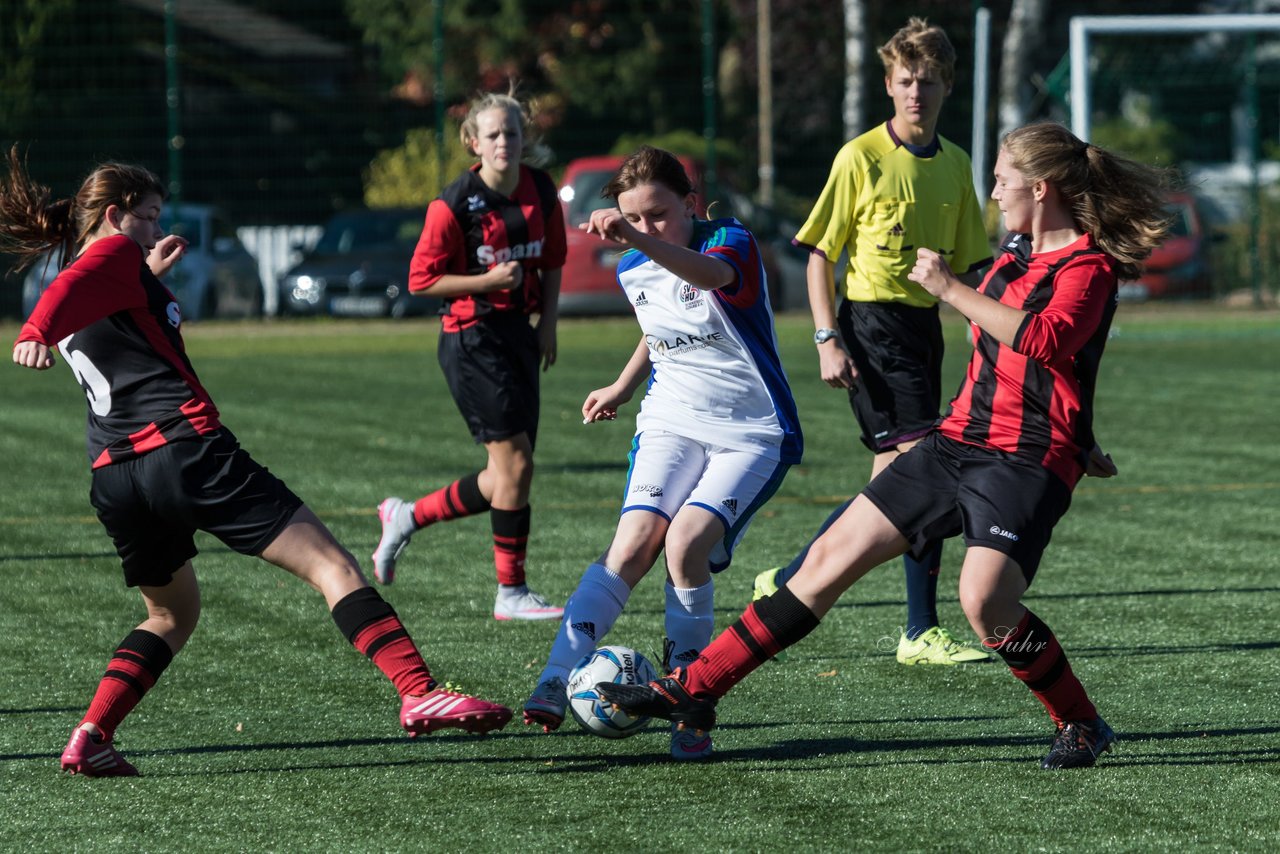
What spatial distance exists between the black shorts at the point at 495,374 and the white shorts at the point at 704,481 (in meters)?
Answer: 2.09

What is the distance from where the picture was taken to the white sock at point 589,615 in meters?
5.30

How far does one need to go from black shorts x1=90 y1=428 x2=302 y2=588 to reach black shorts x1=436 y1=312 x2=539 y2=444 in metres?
2.57

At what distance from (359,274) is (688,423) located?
61.6 feet

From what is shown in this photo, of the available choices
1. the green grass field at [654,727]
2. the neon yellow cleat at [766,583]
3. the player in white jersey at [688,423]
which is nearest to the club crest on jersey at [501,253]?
the green grass field at [654,727]

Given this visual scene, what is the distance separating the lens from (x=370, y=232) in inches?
971

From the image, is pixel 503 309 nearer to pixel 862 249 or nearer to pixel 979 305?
pixel 862 249

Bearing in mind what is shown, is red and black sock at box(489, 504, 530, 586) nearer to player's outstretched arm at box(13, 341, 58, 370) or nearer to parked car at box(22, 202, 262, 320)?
player's outstretched arm at box(13, 341, 58, 370)

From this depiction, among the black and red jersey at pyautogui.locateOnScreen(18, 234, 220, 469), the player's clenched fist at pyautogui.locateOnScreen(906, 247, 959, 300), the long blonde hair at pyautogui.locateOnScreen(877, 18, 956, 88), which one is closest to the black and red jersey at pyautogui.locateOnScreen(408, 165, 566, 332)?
the long blonde hair at pyautogui.locateOnScreen(877, 18, 956, 88)

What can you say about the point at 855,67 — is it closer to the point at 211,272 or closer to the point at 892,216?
the point at 211,272

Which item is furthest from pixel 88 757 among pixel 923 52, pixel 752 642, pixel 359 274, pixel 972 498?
pixel 359 274

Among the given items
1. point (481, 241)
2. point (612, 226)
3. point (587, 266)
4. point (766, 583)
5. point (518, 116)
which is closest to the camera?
point (612, 226)

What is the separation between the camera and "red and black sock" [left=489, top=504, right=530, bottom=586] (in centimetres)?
750

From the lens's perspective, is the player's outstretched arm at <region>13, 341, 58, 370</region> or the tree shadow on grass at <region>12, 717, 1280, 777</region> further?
the tree shadow on grass at <region>12, 717, 1280, 777</region>

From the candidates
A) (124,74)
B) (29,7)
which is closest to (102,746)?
(124,74)
